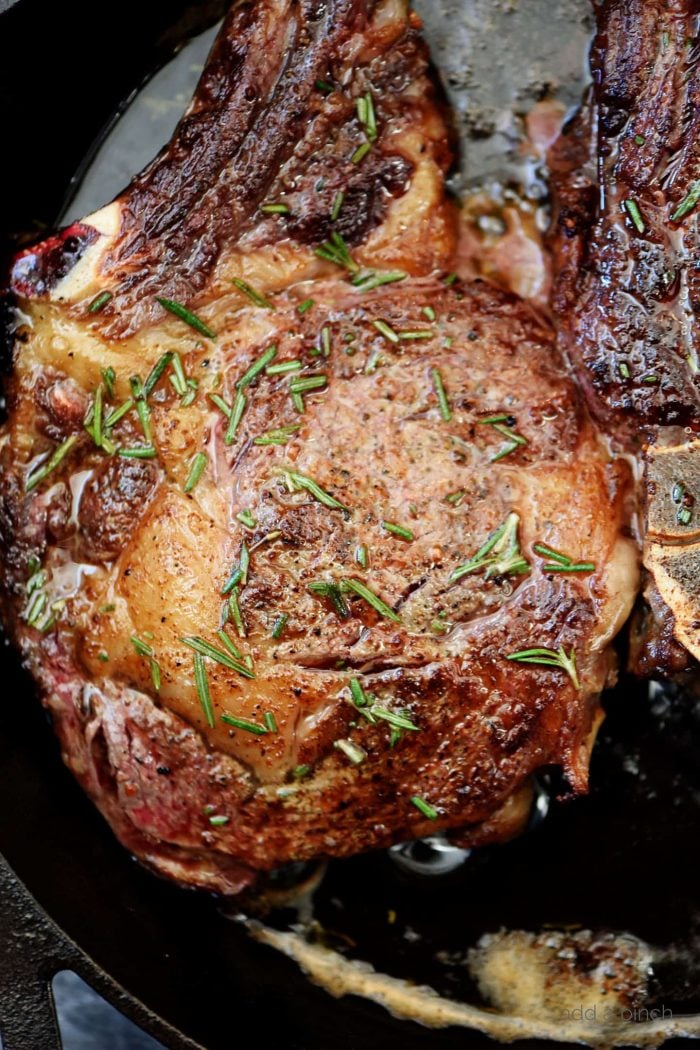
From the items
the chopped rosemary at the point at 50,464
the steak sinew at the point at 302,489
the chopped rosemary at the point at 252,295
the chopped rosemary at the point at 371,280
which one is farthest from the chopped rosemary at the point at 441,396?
the chopped rosemary at the point at 50,464

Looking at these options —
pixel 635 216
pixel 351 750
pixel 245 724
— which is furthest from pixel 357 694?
pixel 635 216

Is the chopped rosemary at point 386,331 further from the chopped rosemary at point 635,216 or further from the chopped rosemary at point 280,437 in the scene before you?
the chopped rosemary at point 635,216

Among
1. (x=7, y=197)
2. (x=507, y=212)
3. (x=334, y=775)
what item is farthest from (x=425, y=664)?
(x=7, y=197)

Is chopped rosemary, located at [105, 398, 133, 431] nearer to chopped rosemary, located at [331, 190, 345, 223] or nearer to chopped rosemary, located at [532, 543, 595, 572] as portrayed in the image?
chopped rosemary, located at [331, 190, 345, 223]

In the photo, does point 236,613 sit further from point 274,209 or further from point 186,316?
point 274,209

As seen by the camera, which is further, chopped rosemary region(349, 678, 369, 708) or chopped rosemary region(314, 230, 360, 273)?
chopped rosemary region(314, 230, 360, 273)

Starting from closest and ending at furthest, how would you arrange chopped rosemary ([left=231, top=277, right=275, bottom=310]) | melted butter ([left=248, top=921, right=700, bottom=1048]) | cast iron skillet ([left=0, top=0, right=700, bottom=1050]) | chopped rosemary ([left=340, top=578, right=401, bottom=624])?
1. chopped rosemary ([left=340, top=578, right=401, bottom=624])
2. chopped rosemary ([left=231, top=277, right=275, bottom=310])
3. cast iron skillet ([left=0, top=0, right=700, bottom=1050])
4. melted butter ([left=248, top=921, right=700, bottom=1048])

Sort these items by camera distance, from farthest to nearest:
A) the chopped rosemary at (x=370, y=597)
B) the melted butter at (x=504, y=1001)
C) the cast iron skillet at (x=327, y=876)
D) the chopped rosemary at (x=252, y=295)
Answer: the melted butter at (x=504, y=1001)
the cast iron skillet at (x=327, y=876)
the chopped rosemary at (x=252, y=295)
the chopped rosemary at (x=370, y=597)

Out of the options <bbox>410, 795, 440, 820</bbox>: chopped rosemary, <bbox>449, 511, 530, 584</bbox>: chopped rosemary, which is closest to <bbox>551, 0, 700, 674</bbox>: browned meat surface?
<bbox>449, 511, 530, 584</bbox>: chopped rosemary
